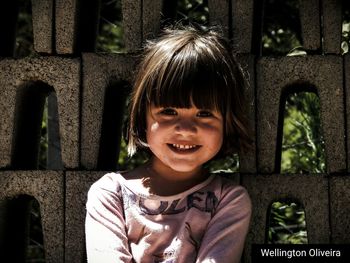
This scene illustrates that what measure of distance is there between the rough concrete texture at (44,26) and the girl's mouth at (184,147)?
49cm

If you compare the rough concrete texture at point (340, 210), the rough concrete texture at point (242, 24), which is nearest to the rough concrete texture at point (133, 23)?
the rough concrete texture at point (242, 24)

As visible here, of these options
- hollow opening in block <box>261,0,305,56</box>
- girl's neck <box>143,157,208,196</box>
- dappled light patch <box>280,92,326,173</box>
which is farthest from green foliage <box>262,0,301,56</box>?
girl's neck <box>143,157,208,196</box>

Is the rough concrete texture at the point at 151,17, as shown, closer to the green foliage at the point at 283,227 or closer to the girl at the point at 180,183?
the girl at the point at 180,183

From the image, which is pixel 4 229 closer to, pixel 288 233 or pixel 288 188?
pixel 288 188

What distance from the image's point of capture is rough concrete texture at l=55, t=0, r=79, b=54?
1968mm

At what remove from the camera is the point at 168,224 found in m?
1.72

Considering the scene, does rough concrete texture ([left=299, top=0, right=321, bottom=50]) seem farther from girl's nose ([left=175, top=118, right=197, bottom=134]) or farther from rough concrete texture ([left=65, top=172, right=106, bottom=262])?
rough concrete texture ([left=65, top=172, right=106, bottom=262])

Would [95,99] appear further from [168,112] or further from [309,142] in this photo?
Answer: [309,142]

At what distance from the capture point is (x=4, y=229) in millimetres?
2043

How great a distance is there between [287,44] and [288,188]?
1.29 metres

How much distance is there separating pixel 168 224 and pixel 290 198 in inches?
14.1

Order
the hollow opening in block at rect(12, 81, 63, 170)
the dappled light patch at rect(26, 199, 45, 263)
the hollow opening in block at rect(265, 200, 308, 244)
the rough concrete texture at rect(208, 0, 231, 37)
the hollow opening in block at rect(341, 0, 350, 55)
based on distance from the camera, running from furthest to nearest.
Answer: the dappled light patch at rect(26, 199, 45, 263) → the hollow opening in block at rect(265, 200, 308, 244) → the hollow opening in block at rect(341, 0, 350, 55) → the hollow opening in block at rect(12, 81, 63, 170) → the rough concrete texture at rect(208, 0, 231, 37)

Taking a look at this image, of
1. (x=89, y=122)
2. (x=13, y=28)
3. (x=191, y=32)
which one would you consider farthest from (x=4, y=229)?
(x=191, y=32)

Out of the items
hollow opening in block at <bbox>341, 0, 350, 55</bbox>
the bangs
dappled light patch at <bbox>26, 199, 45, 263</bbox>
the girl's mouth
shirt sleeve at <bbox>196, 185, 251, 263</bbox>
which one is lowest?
dappled light patch at <bbox>26, 199, 45, 263</bbox>
